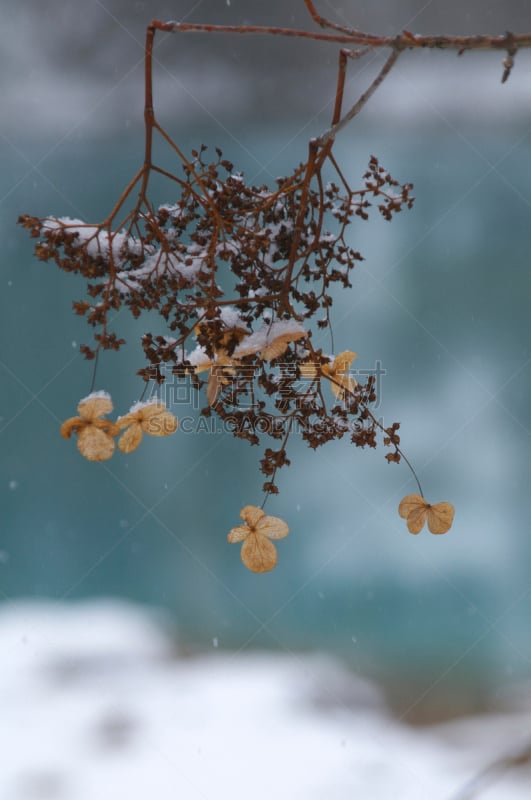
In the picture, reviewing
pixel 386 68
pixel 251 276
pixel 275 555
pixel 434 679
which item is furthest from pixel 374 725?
pixel 386 68

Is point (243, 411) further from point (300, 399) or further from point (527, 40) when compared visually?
point (527, 40)

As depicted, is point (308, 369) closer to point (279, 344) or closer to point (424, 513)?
point (279, 344)

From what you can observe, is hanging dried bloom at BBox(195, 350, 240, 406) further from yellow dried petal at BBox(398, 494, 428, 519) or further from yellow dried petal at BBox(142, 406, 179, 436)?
yellow dried petal at BBox(398, 494, 428, 519)

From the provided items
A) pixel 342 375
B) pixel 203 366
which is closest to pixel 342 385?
pixel 342 375

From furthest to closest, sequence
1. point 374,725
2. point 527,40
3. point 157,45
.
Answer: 1. point 374,725
2. point 157,45
3. point 527,40

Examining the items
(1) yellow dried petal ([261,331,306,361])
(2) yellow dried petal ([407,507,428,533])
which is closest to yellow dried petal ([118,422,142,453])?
(1) yellow dried petal ([261,331,306,361])

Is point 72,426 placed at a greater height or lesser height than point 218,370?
lesser
